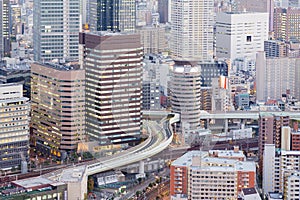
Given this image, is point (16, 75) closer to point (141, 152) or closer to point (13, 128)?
point (13, 128)

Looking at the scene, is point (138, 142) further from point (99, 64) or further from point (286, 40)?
point (286, 40)

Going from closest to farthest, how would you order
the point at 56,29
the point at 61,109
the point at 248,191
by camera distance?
the point at 248,191, the point at 61,109, the point at 56,29

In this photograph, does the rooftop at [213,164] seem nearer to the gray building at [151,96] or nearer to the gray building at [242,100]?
the gray building at [151,96]

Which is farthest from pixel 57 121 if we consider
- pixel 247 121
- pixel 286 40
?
pixel 286 40

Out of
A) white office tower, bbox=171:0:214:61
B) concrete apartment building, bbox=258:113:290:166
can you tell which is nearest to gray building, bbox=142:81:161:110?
concrete apartment building, bbox=258:113:290:166

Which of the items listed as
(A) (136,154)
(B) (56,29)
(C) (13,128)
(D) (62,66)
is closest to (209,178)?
(A) (136,154)

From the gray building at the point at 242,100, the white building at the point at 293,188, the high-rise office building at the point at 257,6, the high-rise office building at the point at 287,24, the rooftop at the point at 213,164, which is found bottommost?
the white building at the point at 293,188

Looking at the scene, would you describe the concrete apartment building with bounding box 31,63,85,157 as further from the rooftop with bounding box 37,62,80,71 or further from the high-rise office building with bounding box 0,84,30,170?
the high-rise office building with bounding box 0,84,30,170

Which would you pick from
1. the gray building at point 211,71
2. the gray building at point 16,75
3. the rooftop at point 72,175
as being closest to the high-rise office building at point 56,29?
the gray building at point 16,75
